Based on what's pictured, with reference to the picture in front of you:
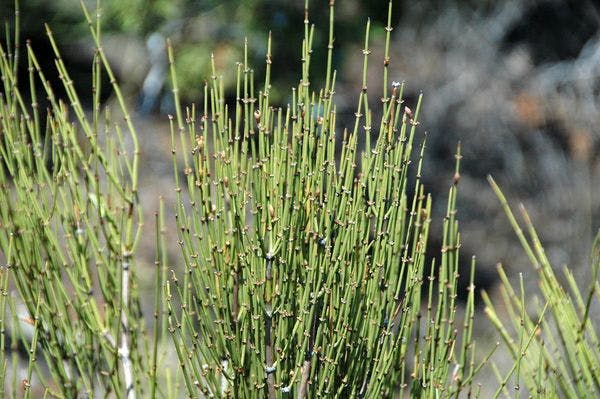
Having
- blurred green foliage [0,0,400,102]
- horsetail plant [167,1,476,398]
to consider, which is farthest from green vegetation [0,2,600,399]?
blurred green foliage [0,0,400,102]

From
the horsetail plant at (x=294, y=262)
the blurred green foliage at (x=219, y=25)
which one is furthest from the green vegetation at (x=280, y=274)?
the blurred green foliage at (x=219, y=25)

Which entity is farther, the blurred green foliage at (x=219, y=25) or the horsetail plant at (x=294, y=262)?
the blurred green foliage at (x=219, y=25)

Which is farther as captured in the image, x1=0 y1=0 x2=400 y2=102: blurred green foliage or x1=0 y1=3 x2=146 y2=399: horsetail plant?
x1=0 y1=0 x2=400 y2=102: blurred green foliage

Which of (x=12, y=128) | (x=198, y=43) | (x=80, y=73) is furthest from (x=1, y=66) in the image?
(x=80, y=73)

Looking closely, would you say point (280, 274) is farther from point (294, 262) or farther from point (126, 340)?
point (126, 340)

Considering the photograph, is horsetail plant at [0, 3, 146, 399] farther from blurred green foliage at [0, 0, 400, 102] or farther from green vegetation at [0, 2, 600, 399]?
blurred green foliage at [0, 0, 400, 102]

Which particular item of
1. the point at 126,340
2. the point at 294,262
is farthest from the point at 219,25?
the point at 294,262

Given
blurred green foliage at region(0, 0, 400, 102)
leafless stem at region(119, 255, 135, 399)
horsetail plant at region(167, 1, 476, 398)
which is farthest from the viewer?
blurred green foliage at region(0, 0, 400, 102)

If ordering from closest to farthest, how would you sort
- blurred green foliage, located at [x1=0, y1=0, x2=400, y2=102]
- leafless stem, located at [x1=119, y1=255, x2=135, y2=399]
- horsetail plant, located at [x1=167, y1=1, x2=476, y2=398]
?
horsetail plant, located at [x1=167, y1=1, x2=476, y2=398] → leafless stem, located at [x1=119, y1=255, x2=135, y2=399] → blurred green foliage, located at [x1=0, y1=0, x2=400, y2=102]

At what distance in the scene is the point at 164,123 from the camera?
5.59 m

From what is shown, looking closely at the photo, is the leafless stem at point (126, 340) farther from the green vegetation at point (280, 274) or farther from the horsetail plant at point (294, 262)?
the horsetail plant at point (294, 262)

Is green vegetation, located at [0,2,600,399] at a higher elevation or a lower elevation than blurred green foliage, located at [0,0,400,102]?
lower

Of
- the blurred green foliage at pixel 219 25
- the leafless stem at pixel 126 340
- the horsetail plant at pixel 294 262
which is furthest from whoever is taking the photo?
the blurred green foliage at pixel 219 25

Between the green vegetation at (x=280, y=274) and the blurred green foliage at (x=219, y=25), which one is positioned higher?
the blurred green foliage at (x=219, y=25)
